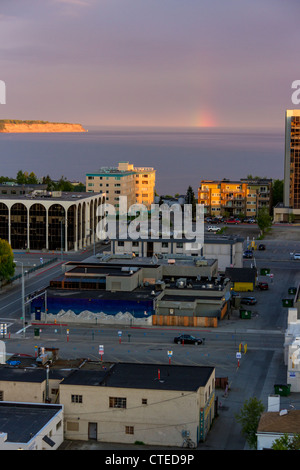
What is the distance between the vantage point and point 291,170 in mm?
120688

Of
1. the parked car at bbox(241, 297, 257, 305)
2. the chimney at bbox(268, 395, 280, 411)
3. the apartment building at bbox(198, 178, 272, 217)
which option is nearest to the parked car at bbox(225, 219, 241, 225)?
the apartment building at bbox(198, 178, 272, 217)

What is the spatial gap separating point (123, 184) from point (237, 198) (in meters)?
18.9

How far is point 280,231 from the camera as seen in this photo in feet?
344

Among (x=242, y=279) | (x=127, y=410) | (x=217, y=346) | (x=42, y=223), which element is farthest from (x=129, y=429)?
(x=42, y=223)

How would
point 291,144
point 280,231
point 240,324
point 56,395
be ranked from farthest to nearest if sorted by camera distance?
point 291,144, point 280,231, point 240,324, point 56,395

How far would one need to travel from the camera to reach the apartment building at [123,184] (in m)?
121

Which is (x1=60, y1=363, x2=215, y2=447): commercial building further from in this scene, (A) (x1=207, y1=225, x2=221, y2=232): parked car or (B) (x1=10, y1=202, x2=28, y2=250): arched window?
(A) (x1=207, y1=225, x2=221, y2=232): parked car

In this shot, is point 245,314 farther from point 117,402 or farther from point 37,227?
point 37,227

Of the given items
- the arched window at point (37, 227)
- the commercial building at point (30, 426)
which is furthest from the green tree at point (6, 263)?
the commercial building at point (30, 426)

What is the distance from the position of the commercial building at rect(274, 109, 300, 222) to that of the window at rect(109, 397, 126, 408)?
91063 mm

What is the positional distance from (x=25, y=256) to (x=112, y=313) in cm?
3393
